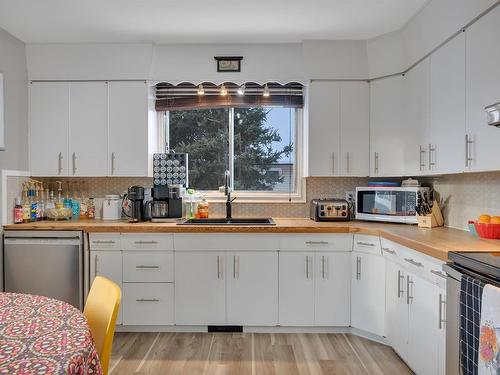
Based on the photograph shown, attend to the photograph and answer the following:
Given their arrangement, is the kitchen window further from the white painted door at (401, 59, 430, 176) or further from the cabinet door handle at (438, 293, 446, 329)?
the cabinet door handle at (438, 293, 446, 329)

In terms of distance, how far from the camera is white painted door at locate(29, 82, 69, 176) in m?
3.48

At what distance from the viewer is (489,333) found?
4.64ft

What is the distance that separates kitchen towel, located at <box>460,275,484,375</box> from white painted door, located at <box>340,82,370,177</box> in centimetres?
186

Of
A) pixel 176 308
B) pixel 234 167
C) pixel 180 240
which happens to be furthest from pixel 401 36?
pixel 176 308

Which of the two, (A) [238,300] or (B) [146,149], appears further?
(B) [146,149]

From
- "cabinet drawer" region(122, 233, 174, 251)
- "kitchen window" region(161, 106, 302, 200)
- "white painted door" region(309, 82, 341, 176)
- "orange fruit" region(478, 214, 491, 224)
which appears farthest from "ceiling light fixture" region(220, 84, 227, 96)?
"orange fruit" region(478, 214, 491, 224)

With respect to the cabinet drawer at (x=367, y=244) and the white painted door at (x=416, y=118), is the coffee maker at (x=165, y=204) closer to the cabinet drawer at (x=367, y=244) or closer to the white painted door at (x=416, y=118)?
the cabinet drawer at (x=367, y=244)

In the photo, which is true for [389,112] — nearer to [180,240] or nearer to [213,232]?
[213,232]

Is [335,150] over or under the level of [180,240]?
over

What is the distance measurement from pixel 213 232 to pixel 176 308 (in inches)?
26.9

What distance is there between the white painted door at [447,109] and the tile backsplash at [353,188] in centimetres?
30

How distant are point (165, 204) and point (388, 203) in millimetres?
1927

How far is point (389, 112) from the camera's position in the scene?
3322mm

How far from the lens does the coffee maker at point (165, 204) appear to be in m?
3.42
